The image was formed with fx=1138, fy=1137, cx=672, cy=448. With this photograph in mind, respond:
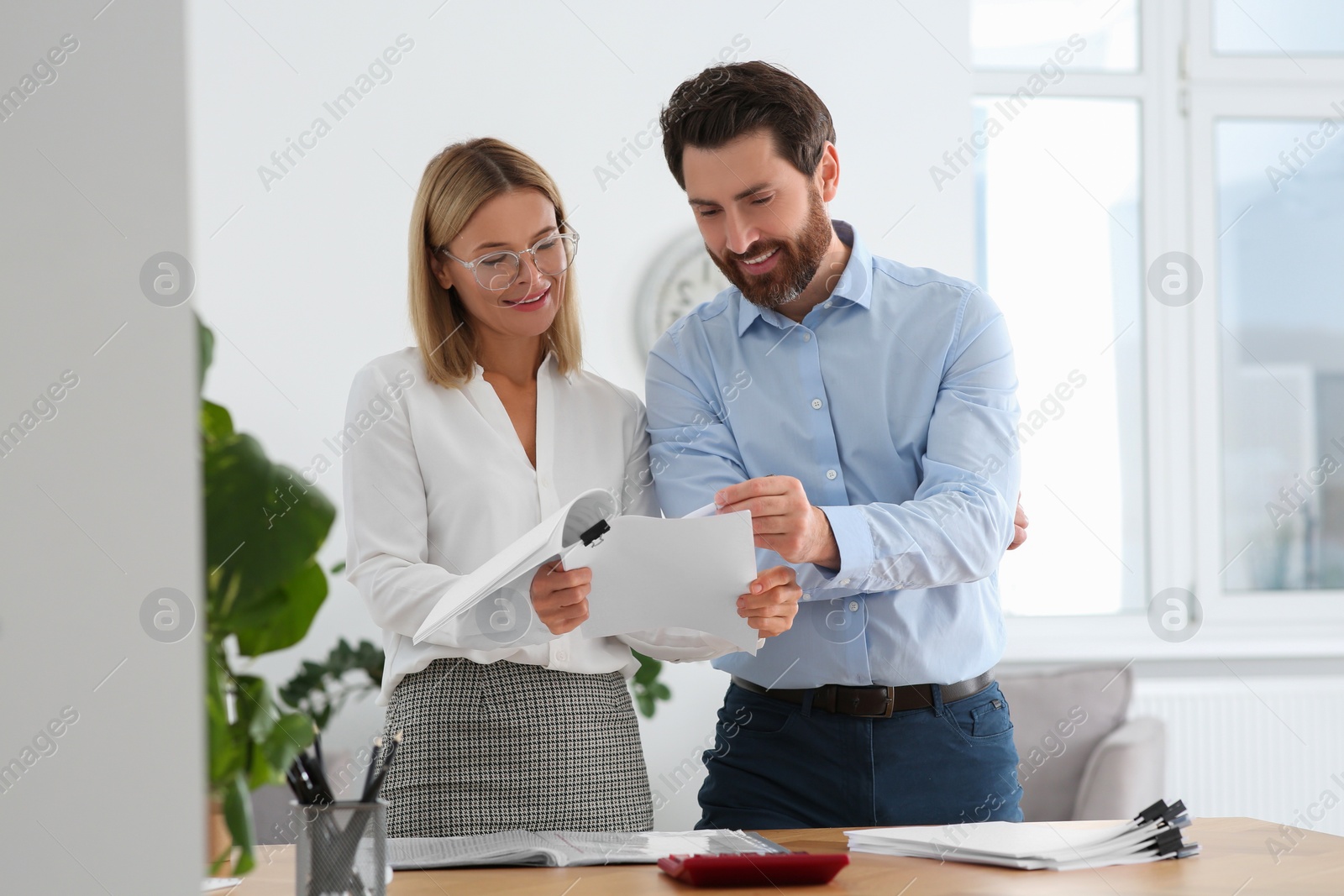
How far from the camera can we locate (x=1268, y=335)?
168 inches

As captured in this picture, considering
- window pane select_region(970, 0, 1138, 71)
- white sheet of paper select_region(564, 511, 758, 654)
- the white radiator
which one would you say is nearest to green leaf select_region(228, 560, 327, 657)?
white sheet of paper select_region(564, 511, 758, 654)

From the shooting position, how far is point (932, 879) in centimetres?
115

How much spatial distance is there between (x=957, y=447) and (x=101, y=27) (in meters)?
1.42

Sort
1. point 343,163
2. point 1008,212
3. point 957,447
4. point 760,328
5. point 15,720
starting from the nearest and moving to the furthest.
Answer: point 15,720 < point 957,447 < point 760,328 < point 343,163 < point 1008,212

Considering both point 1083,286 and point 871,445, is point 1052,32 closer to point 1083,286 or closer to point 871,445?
point 1083,286

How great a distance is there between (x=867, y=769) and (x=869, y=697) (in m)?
0.10

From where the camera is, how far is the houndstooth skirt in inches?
58.8

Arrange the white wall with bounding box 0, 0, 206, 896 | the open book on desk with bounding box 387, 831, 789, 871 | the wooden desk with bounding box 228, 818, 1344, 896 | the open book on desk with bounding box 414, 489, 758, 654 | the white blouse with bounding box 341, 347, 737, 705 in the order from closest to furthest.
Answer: the white wall with bounding box 0, 0, 206, 896 < the wooden desk with bounding box 228, 818, 1344, 896 < the open book on desk with bounding box 387, 831, 789, 871 < the open book on desk with bounding box 414, 489, 758, 654 < the white blouse with bounding box 341, 347, 737, 705

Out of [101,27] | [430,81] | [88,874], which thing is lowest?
[88,874]

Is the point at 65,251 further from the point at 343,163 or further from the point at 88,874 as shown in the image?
the point at 343,163

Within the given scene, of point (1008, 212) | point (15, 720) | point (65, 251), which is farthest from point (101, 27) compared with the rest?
point (1008, 212)

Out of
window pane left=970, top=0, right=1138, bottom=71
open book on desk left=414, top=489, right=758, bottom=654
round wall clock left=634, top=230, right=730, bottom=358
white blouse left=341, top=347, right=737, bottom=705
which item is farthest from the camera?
window pane left=970, top=0, right=1138, bottom=71

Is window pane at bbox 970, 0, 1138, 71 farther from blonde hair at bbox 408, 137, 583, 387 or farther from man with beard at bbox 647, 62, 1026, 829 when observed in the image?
blonde hair at bbox 408, 137, 583, 387

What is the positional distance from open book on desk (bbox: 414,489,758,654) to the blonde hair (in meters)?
0.43
